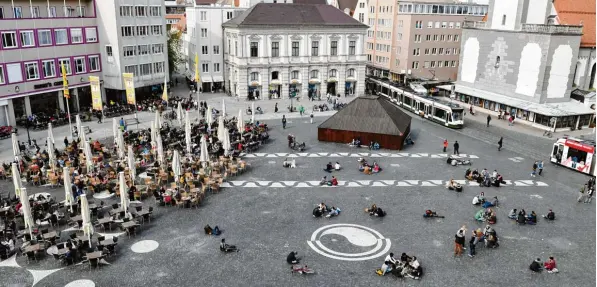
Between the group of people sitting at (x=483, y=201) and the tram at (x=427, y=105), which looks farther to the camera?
the tram at (x=427, y=105)

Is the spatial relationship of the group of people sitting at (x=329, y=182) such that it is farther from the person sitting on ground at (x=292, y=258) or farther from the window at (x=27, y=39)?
the window at (x=27, y=39)

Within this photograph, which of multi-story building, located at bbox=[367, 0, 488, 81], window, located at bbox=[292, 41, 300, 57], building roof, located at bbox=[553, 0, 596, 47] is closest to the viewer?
building roof, located at bbox=[553, 0, 596, 47]

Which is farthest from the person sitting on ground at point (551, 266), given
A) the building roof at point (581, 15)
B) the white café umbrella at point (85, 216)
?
the building roof at point (581, 15)

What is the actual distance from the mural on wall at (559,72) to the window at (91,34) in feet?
204

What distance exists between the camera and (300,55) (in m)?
76.8

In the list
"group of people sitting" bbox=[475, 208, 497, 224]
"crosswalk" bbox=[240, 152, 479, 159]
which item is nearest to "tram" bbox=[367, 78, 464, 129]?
"crosswalk" bbox=[240, 152, 479, 159]

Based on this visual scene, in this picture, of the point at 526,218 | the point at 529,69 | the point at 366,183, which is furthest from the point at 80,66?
the point at 529,69

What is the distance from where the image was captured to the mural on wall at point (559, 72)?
6047cm

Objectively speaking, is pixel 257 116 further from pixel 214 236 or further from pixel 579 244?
pixel 579 244

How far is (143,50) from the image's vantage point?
2677 inches

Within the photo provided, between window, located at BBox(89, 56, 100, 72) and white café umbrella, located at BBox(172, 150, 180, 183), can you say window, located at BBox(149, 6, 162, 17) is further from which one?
white café umbrella, located at BBox(172, 150, 180, 183)

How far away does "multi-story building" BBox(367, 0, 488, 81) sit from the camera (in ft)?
289

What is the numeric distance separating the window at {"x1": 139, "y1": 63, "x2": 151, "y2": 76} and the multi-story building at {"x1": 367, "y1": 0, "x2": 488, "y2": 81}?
48.4m


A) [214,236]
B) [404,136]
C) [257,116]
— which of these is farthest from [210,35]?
[214,236]
